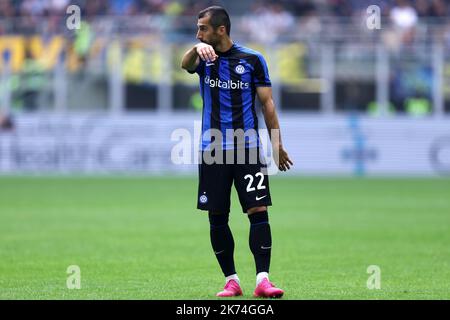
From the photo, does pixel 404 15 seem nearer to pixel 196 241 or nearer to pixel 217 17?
pixel 196 241

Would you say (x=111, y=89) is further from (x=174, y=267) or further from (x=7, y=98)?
(x=174, y=267)

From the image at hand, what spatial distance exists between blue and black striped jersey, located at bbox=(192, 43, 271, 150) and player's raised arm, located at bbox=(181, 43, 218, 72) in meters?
0.09

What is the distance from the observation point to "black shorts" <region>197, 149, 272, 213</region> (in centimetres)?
867

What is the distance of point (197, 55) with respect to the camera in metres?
8.61

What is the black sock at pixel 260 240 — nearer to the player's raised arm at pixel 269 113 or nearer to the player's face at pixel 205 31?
the player's raised arm at pixel 269 113

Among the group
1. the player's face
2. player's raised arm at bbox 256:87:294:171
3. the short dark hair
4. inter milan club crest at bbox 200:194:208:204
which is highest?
the short dark hair

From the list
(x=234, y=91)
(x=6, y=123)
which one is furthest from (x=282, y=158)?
(x=6, y=123)

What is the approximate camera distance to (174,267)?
11.0 m

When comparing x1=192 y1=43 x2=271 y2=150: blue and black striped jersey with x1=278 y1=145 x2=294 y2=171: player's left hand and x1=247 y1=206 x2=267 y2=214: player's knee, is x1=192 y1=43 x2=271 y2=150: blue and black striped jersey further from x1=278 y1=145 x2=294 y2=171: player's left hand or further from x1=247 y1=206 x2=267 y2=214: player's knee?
x1=247 y1=206 x2=267 y2=214: player's knee

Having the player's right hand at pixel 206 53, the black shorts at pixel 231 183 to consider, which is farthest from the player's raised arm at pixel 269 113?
the player's right hand at pixel 206 53

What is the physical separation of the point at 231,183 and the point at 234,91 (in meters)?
0.75

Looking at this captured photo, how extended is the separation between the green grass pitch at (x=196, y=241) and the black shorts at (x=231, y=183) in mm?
774

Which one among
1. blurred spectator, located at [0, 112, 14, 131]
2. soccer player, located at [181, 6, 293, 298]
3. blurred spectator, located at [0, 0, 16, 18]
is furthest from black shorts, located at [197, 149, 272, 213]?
blurred spectator, located at [0, 0, 16, 18]

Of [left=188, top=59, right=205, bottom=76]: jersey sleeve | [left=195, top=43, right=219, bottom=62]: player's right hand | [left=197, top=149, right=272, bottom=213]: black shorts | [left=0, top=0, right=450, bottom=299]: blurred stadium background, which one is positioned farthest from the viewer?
[left=0, top=0, right=450, bottom=299]: blurred stadium background
